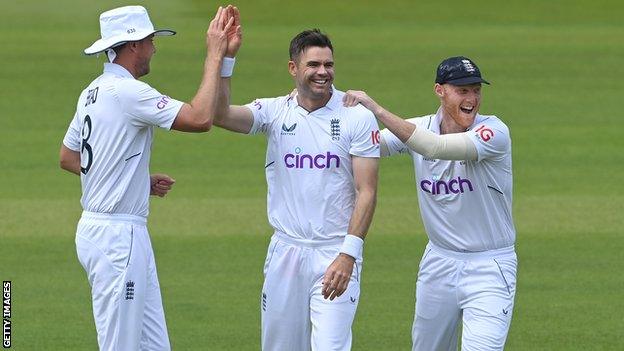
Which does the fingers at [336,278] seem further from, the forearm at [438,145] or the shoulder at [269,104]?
the shoulder at [269,104]

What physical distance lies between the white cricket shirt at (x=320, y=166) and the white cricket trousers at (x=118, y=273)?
87cm

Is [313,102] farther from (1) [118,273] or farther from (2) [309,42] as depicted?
(1) [118,273]

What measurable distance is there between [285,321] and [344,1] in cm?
2201

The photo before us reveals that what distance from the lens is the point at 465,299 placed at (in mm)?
9234

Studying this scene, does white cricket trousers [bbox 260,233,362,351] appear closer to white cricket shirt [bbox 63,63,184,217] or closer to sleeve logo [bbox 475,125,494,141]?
white cricket shirt [bbox 63,63,184,217]

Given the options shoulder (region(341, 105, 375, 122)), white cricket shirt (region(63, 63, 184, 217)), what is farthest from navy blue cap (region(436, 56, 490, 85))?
white cricket shirt (region(63, 63, 184, 217))

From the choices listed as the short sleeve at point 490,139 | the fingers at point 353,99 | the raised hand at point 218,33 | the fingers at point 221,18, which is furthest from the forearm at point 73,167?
the short sleeve at point 490,139

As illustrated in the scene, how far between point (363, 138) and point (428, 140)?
0.42 meters

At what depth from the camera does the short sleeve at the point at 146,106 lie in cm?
857

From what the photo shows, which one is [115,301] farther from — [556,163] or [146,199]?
[556,163]

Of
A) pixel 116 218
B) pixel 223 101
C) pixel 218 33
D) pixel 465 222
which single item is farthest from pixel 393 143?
pixel 116 218

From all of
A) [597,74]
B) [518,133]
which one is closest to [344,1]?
[597,74]

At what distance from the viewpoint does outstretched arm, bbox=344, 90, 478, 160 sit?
895 cm

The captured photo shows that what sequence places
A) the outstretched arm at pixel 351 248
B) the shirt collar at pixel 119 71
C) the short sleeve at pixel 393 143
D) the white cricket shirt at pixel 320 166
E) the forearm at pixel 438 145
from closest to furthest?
the outstretched arm at pixel 351 248, the shirt collar at pixel 119 71, the white cricket shirt at pixel 320 166, the forearm at pixel 438 145, the short sleeve at pixel 393 143
